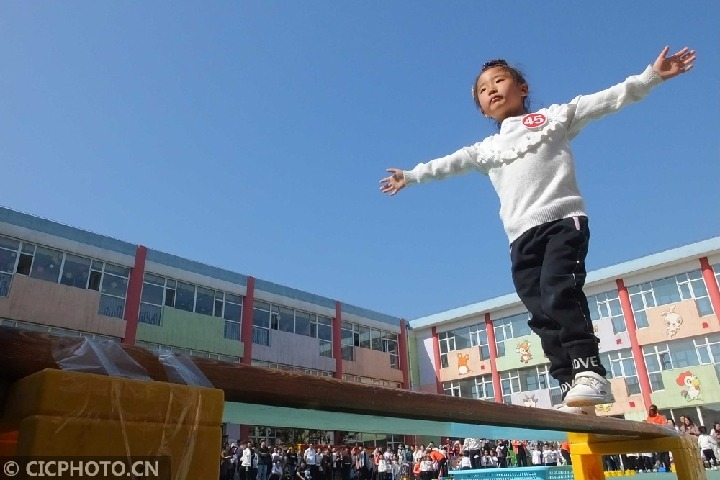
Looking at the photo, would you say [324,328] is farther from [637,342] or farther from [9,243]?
[637,342]

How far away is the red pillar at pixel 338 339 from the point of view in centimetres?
2739

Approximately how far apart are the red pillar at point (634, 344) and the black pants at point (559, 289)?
82.1 feet

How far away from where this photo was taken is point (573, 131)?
3.13 m

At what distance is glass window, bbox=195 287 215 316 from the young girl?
20894 mm

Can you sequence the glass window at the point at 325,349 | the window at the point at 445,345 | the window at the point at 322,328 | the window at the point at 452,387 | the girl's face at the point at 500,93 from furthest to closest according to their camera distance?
1. the window at the point at 445,345
2. the window at the point at 452,387
3. the window at the point at 322,328
4. the glass window at the point at 325,349
5. the girl's face at the point at 500,93

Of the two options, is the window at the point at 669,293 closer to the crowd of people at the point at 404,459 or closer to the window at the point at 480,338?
the crowd of people at the point at 404,459

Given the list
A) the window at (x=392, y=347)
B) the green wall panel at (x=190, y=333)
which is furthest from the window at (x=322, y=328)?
the green wall panel at (x=190, y=333)

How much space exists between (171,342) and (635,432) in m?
20.6

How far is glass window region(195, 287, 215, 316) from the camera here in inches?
902

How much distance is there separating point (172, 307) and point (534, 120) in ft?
67.7

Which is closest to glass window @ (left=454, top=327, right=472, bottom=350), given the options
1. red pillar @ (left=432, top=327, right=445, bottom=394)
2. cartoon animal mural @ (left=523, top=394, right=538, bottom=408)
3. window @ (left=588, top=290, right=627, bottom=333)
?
red pillar @ (left=432, top=327, right=445, bottom=394)

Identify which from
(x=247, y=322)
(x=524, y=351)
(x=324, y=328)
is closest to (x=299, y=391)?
(x=247, y=322)

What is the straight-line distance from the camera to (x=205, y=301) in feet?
76.1

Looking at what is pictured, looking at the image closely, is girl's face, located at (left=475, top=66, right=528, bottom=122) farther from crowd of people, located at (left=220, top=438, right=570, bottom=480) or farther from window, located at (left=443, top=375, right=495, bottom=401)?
window, located at (left=443, top=375, right=495, bottom=401)
